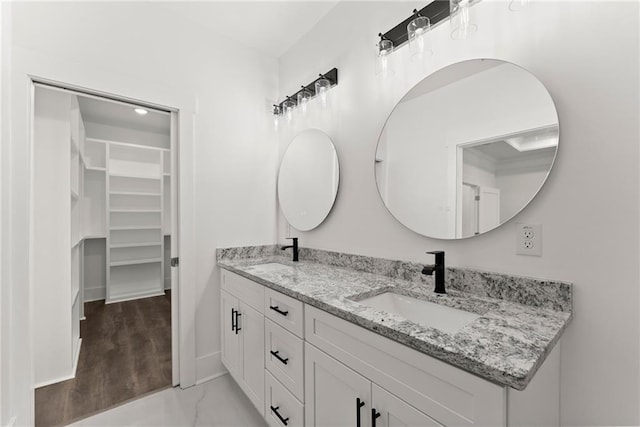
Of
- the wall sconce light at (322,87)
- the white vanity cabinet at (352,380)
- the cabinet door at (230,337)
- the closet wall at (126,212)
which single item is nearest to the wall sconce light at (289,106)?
the wall sconce light at (322,87)

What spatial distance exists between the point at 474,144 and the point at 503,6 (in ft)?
1.81

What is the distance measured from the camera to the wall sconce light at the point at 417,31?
4.33 ft

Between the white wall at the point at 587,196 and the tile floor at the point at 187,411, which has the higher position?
the white wall at the point at 587,196

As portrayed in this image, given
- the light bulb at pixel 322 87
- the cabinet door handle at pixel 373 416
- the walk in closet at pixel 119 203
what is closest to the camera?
the cabinet door handle at pixel 373 416

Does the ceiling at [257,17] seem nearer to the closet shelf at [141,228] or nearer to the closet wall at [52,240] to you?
the closet wall at [52,240]

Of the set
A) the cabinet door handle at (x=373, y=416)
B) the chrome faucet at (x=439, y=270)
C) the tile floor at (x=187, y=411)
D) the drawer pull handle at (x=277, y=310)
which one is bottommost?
the tile floor at (x=187, y=411)

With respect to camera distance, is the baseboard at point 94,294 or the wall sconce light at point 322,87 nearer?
the wall sconce light at point 322,87

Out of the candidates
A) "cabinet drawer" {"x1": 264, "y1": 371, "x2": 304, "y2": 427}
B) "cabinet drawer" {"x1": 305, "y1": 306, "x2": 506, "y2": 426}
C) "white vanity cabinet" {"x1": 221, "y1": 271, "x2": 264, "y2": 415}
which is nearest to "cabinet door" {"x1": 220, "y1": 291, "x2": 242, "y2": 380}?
"white vanity cabinet" {"x1": 221, "y1": 271, "x2": 264, "y2": 415}

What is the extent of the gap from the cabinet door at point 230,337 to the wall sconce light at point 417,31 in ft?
5.78

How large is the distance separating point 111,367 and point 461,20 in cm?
315

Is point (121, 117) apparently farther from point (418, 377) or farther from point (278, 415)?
point (418, 377)

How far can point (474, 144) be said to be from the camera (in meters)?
1.23

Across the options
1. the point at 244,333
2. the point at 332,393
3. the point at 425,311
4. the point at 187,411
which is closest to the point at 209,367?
the point at 187,411

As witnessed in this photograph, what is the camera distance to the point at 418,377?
0.78 metres
